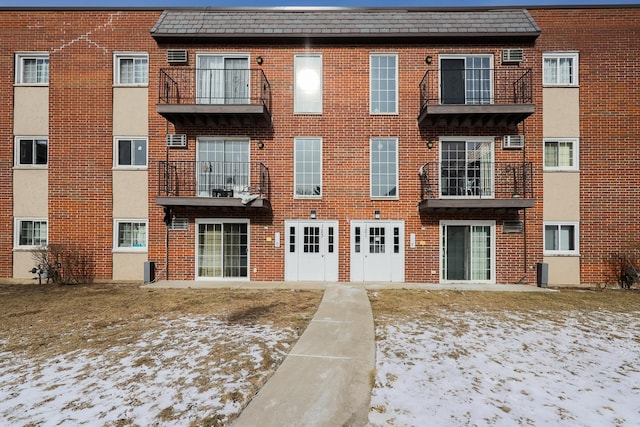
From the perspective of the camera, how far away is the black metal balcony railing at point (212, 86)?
35.6 ft

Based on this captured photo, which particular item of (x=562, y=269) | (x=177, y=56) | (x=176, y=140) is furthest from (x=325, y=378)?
(x=177, y=56)

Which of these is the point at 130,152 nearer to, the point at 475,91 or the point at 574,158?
the point at 475,91

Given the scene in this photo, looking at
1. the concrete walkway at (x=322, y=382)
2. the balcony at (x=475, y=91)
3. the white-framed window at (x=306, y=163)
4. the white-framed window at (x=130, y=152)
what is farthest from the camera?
the white-framed window at (x=130, y=152)

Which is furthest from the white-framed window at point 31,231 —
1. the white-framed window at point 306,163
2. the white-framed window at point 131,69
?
the white-framed window at point 306,163

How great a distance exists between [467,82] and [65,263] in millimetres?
16126

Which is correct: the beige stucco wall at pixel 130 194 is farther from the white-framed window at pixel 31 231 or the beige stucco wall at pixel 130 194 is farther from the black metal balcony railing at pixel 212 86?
the black metal balcony railing at pixel 212 86

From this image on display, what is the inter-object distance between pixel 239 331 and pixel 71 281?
899 centimetres

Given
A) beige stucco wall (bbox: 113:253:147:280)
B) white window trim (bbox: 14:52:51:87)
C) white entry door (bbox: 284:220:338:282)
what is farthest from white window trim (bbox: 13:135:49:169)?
white entry door (bbox: 284:220:338:282)

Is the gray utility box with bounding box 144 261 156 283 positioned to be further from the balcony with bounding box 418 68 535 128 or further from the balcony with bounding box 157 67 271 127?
the balcony with bounding box 418 68 535 128

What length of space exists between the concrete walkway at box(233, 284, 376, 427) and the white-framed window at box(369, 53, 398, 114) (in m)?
8.03

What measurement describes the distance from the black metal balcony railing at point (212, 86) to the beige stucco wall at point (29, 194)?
549cm

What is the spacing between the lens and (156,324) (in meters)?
6.20

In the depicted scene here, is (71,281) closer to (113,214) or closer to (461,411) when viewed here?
(113,214)

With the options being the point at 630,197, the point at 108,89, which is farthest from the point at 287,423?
the point at 630,197
